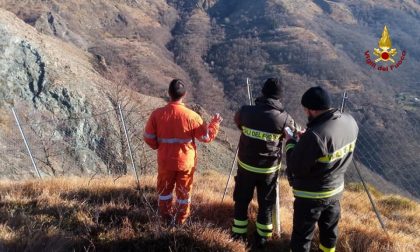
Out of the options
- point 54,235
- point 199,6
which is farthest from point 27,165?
point 199,6

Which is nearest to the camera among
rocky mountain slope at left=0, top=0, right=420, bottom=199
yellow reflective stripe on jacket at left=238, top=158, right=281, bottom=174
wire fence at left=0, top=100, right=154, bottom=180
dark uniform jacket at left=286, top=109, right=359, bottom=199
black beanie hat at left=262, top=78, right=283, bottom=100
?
dark uniform jacket at left=286, top=109, right=359, bottom=199

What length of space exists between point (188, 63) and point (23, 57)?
110905 millimetres

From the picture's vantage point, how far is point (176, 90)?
205 inches

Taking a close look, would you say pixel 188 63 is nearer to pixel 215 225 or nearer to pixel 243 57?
pixel 243 57

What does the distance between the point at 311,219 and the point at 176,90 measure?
2.17m

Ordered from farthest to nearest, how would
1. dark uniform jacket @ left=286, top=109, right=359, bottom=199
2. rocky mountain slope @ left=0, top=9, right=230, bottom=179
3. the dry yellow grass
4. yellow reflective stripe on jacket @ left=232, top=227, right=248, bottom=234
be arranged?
rocky mountain slope @ left=0, top=9, right=230, bottom=179, yellow reflective stripe on jacket @ left=232, top=227, right=248, bottom=234, the dry yellow grass, dark uniform jacket @ left=286, top=109, right=359, bottom=199

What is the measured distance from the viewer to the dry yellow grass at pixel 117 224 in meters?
4.68

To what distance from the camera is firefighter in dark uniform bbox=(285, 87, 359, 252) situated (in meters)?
3.97

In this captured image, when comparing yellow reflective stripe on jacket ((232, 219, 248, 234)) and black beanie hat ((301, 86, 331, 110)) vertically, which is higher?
black beanie hat ((301, 86, 331, 110))

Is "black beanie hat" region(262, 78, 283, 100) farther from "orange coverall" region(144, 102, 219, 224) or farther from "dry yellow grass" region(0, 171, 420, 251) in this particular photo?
"dry yellow grass" region(0, 171, 420, 251)

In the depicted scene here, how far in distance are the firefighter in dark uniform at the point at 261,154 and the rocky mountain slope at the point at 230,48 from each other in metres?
86.0

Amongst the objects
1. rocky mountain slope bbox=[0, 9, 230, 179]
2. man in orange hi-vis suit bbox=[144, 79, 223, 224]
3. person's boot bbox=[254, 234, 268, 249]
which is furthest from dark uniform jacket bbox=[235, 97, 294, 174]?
rocky mountain slope bbox=[0, 9, 230, 179]

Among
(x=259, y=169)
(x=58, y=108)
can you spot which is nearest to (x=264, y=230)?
(x=259, y=169)

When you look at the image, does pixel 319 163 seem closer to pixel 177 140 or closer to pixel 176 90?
pixel 177 140
